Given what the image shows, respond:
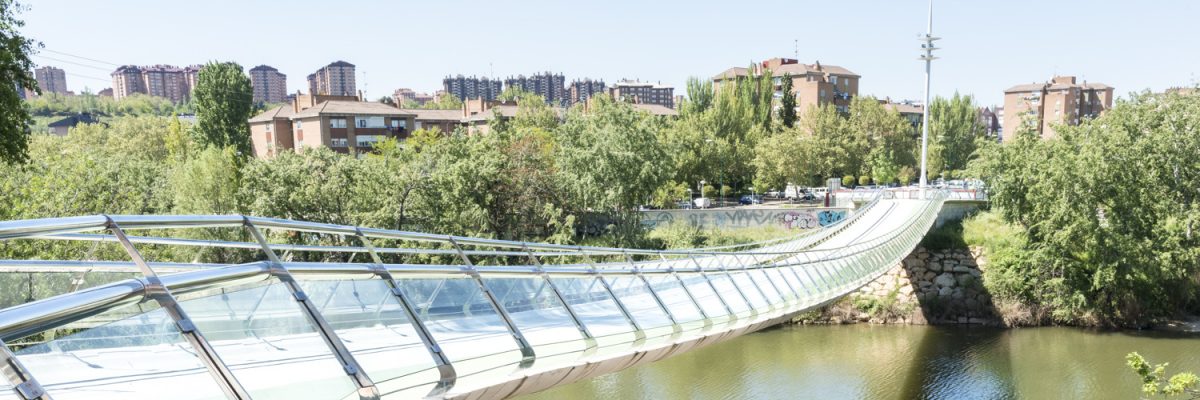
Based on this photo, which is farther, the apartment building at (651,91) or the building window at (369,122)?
the apartment building at (651,91)

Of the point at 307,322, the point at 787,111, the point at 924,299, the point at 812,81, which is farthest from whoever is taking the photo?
the point at 812,81

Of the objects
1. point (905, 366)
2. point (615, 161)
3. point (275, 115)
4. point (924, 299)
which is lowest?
point (905, 366)

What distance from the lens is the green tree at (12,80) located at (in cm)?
1333

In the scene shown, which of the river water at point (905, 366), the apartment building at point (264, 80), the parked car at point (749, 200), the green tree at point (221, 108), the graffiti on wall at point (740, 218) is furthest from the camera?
the apartment building at point (264, 80)

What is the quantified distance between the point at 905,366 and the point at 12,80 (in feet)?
71.6

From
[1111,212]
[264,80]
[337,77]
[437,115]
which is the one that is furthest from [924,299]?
[264,80]

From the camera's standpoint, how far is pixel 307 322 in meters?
4.42

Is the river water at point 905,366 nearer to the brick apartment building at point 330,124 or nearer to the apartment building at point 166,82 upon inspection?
the brick apartment building at point 330,124

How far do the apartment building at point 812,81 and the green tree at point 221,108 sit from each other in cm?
3953

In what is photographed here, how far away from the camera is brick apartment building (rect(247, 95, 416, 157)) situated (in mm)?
51812

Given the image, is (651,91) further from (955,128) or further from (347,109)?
(347,109)

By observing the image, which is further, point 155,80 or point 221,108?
point 155,80

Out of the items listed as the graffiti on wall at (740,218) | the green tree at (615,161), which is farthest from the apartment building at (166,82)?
the green tree at (615,161)

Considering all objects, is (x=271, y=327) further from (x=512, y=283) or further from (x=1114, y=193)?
(x=1114, y=193)
